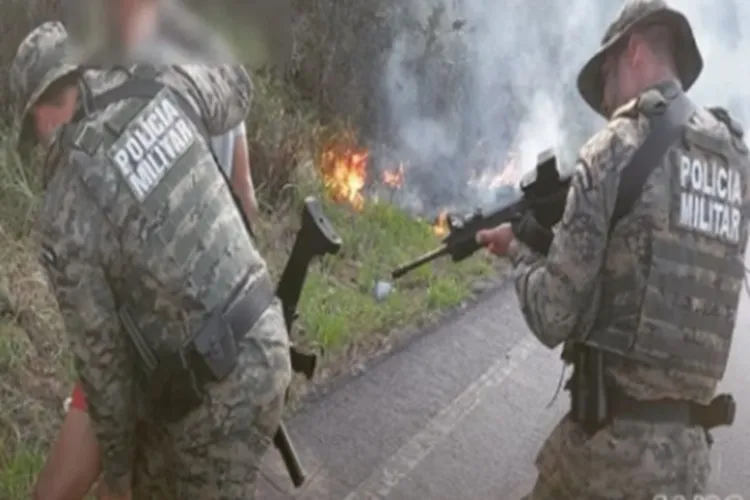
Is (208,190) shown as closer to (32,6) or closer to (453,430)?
(32,6)

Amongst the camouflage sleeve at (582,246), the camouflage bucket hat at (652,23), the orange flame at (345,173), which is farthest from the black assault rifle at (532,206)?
the orange flame at (345,173)

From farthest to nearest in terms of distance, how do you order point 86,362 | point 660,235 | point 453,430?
1. point 453,430
2. point 660,235
3. point 86,362

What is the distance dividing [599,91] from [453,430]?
7.48ft

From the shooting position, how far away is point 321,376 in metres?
5.40

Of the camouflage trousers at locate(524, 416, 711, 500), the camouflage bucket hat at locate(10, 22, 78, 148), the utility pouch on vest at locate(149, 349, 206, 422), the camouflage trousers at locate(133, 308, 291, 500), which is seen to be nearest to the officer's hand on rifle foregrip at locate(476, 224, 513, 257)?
the camouflage trousers at locate(524, 416, 711, 500)

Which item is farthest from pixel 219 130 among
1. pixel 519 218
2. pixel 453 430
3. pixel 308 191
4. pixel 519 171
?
pixel 519 171

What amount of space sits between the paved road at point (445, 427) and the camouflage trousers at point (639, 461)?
1488 millimetres

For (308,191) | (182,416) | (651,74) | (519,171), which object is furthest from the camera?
(519,171)

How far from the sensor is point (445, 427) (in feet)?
17.0

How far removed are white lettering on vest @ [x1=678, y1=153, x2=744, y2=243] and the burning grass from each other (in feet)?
8.59


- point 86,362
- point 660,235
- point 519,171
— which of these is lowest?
point 519,171

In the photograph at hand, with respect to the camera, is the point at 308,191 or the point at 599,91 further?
the point at 308,191

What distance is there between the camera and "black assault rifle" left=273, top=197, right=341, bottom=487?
299 cm

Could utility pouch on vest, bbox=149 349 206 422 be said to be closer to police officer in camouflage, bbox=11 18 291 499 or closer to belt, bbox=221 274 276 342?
police officer in camouflage, bbox=11 18 291 499
